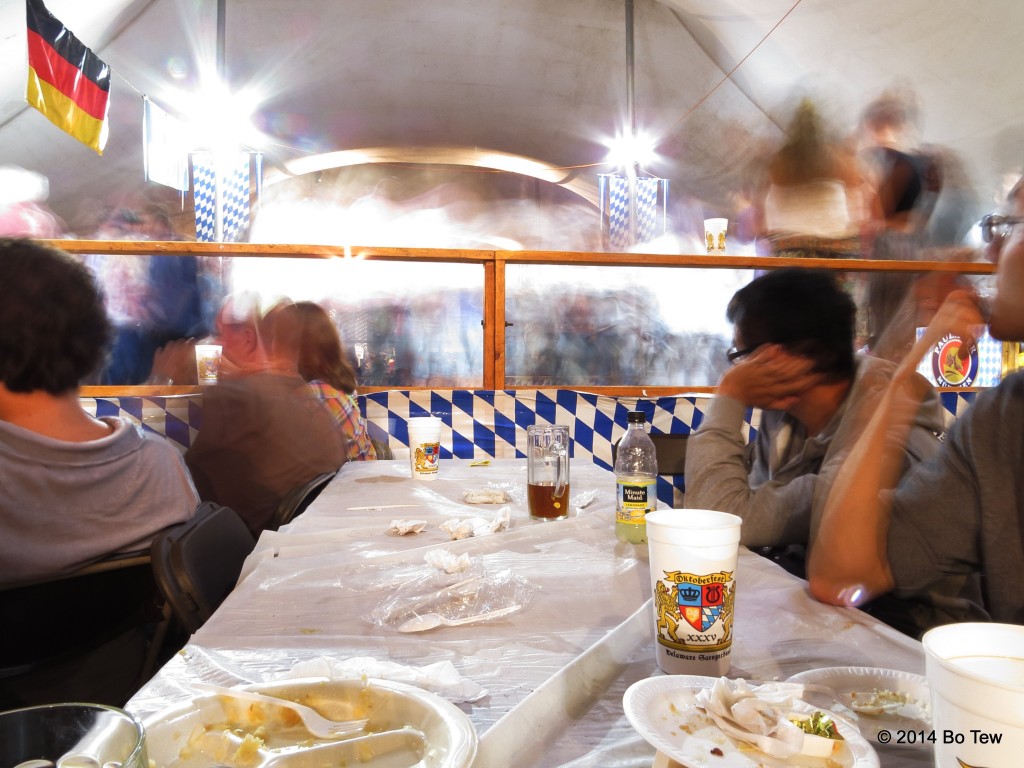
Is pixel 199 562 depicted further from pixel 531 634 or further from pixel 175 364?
pixel 175 364

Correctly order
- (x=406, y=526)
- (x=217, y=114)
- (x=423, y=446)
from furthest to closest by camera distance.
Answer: (x=217, y=114) < (x=423, y=446) < (x=406, y=526)

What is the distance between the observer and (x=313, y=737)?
449mm

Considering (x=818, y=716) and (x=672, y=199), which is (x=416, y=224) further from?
(x=818, y=716)

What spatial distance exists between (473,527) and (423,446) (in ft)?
2.01

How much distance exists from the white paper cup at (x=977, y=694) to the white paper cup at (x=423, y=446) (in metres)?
1.43

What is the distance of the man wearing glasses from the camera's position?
0.85 m

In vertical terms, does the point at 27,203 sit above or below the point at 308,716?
above

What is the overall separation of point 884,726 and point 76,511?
114 centimetres

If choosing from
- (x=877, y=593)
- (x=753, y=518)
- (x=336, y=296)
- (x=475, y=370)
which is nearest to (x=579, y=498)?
(x=753, y=518)

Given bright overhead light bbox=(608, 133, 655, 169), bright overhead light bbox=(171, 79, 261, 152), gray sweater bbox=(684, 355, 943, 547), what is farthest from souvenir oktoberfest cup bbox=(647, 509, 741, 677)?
bright overhead light bbox=(171, 79, 261, 152)

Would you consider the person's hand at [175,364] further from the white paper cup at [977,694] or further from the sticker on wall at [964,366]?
the sticker on wall at [964,366]

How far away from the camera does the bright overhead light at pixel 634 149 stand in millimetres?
4410

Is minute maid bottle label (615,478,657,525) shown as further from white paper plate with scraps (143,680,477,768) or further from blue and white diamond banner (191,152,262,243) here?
blue and white diamond banner (191,152,262,243)

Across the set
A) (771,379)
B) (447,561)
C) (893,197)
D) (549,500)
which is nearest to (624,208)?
(893,197)
